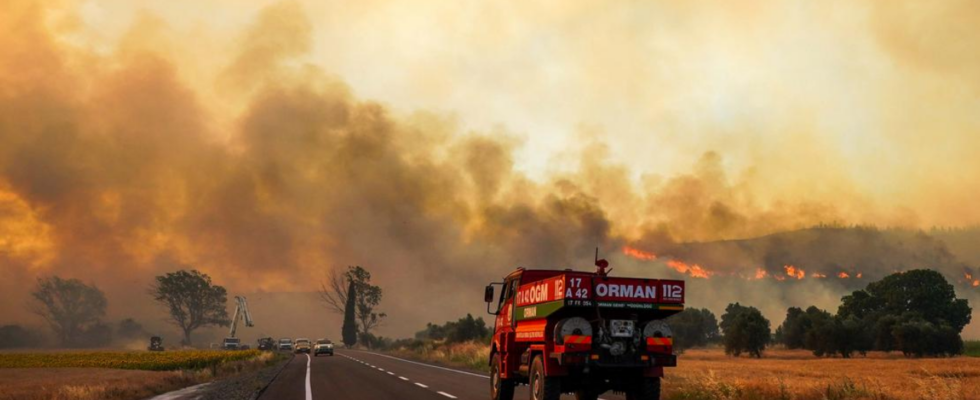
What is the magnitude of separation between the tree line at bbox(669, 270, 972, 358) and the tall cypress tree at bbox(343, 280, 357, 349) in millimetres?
60772

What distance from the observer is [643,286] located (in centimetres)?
1548

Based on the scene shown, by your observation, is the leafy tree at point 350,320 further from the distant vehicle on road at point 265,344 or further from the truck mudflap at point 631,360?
the truck mudflap at point 631,360

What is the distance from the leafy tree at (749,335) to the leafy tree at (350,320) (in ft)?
264

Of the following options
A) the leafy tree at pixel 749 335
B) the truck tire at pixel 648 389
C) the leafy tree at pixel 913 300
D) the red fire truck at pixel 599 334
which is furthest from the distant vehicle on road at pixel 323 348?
the leafy tree at pixel 913 300

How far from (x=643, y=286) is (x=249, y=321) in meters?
119

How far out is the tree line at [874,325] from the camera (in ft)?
210

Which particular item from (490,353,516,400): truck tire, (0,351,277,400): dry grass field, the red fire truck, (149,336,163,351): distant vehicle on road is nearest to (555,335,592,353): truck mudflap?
the red fire truck

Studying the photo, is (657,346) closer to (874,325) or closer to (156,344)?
(874,325)

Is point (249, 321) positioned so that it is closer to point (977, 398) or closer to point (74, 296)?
point (74, 296)

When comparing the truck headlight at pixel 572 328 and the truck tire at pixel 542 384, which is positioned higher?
the truck headlight at pixel 572 328

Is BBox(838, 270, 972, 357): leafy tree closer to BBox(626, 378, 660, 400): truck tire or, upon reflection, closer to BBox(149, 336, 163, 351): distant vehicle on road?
BBox(626, 378, 660, 400): truck tire

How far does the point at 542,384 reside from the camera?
595 inches

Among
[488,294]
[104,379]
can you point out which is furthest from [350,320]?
[488,294]

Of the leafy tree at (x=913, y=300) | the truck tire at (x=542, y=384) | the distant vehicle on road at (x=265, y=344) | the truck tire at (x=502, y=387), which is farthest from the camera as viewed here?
the distant vehicle on road at (x=265, y=344)
